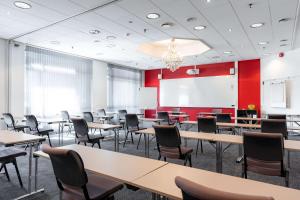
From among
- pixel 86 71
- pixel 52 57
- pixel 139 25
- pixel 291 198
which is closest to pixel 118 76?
pixel 86 71

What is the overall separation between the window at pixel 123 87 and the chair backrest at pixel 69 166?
8544mm

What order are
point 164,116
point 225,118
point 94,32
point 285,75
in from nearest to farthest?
point 94,32 → point 225,118 → point 164,116 → point 285,75

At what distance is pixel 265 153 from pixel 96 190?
1.93 meters

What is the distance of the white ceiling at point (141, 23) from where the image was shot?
4059 millimetres

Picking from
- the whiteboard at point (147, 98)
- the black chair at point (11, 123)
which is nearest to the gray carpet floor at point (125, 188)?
the black chair at point (11, 123)

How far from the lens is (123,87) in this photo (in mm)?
11055

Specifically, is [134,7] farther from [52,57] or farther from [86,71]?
[86,71]

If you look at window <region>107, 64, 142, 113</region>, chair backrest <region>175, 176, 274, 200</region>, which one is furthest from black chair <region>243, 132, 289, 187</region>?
window <region>107, 64, 142, 113</region>

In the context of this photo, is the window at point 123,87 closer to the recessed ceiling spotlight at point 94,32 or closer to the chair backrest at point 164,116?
the chair backrest at point 164,116

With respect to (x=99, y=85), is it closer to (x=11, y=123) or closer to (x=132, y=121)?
(x=132, y=121)

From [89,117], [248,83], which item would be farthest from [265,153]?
[248,83]

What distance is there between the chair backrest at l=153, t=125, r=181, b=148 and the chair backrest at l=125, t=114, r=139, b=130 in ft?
8.84

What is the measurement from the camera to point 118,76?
35.2ft

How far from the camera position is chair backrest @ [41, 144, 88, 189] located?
58.9 inches
